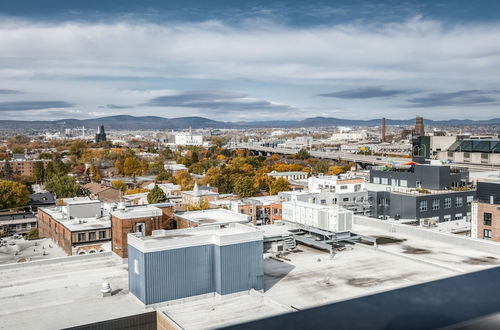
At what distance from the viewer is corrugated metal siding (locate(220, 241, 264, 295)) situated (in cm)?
1859

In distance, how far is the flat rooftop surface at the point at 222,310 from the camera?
16.3 m

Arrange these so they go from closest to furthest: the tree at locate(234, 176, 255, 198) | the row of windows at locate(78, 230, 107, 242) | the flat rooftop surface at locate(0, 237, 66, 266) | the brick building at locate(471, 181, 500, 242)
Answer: the brick building at locate(471, 181, 500, 242) → the flat rooftop surface at locate(0, 237, 66, 266) → the row of windows at locate(78, 230, 107, 242) → the tree at locate(234, 176, 255, 198)

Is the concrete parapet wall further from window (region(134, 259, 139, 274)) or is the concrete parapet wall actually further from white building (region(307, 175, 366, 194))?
white building (region(307, 175, 366, 194))

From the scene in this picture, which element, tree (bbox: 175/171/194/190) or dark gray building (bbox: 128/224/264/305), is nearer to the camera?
dark gray building (bbox: 128/224/264/305)

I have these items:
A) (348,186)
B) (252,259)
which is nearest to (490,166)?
(348,186)

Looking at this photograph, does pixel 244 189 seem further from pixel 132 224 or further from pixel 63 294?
pixel 63 294

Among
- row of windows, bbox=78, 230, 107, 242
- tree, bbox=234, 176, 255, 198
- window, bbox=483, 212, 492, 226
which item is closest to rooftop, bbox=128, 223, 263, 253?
window, bbox=483, 212, 492, 226

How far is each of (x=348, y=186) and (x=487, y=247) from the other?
28309 mm

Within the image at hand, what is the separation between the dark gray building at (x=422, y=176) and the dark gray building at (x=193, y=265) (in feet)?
Result: 120

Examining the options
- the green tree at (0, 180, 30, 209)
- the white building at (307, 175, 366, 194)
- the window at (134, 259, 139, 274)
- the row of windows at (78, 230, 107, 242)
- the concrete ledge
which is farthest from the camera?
the green tree at (0, 180, 30, 209)

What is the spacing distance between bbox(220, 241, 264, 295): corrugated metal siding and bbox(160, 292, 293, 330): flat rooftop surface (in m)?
0.42

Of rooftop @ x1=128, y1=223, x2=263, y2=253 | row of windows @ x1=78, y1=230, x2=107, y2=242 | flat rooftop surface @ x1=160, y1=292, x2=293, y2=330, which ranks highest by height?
rooftop @ x1=128, y1=223, x2=263, y2=253

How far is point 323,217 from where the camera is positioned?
2664 cm

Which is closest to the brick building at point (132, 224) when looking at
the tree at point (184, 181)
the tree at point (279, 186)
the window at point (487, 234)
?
the window at point (487, 234)
